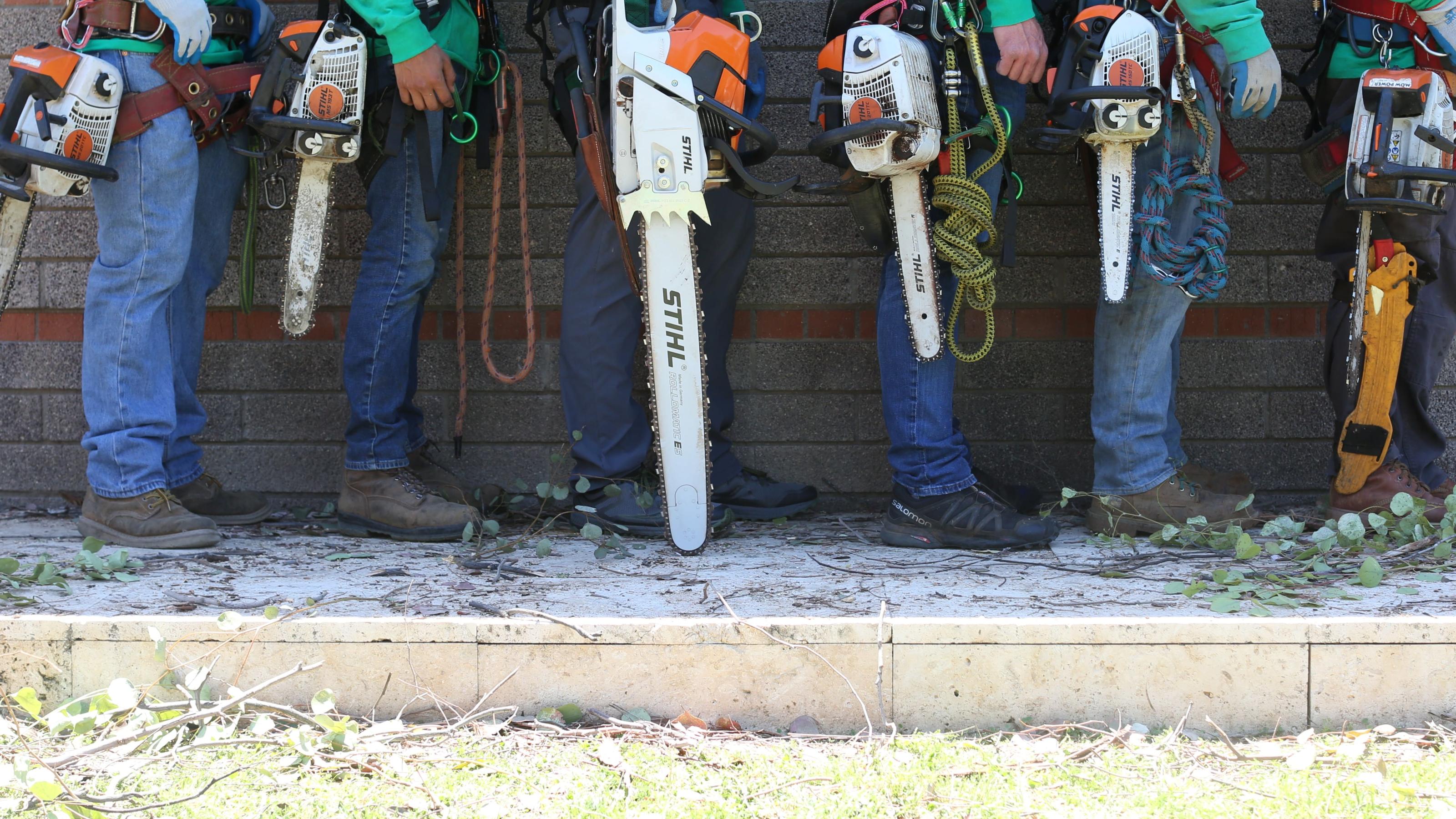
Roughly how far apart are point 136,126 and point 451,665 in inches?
64.8

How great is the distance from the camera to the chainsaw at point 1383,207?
271 centimetres

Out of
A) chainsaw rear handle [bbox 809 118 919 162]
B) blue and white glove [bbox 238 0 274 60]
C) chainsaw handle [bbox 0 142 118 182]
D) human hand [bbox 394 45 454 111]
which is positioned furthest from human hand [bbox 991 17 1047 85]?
chainsaw handle [bbox 0 142 118 182]

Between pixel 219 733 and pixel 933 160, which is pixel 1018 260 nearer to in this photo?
pixel 933 160

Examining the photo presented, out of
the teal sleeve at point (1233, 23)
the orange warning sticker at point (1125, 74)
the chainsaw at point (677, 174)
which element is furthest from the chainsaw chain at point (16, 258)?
the teal sleeve at point (1233, 23)

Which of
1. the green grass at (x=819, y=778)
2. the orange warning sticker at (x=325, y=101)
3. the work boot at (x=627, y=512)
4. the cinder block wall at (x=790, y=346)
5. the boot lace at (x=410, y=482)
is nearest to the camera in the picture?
the green grass at (x=819, y=778)

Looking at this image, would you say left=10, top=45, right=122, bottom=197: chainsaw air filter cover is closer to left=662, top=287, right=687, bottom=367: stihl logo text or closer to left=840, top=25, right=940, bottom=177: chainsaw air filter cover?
left=662, top=287, right=687, bottom=367: stihl logo text

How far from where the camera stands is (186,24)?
2.72m

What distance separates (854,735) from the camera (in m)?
1.97

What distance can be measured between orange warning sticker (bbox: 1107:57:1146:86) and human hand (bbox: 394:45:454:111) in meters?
1.60

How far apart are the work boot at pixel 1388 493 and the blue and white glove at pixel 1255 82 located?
3.28ft

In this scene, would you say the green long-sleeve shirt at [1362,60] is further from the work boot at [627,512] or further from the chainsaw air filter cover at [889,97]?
the work boot at [627,512]

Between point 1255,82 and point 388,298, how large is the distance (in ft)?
7.29

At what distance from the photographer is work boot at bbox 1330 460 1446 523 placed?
117 inches

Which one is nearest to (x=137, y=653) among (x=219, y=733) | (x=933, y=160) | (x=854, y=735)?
(x=219, y=733)
